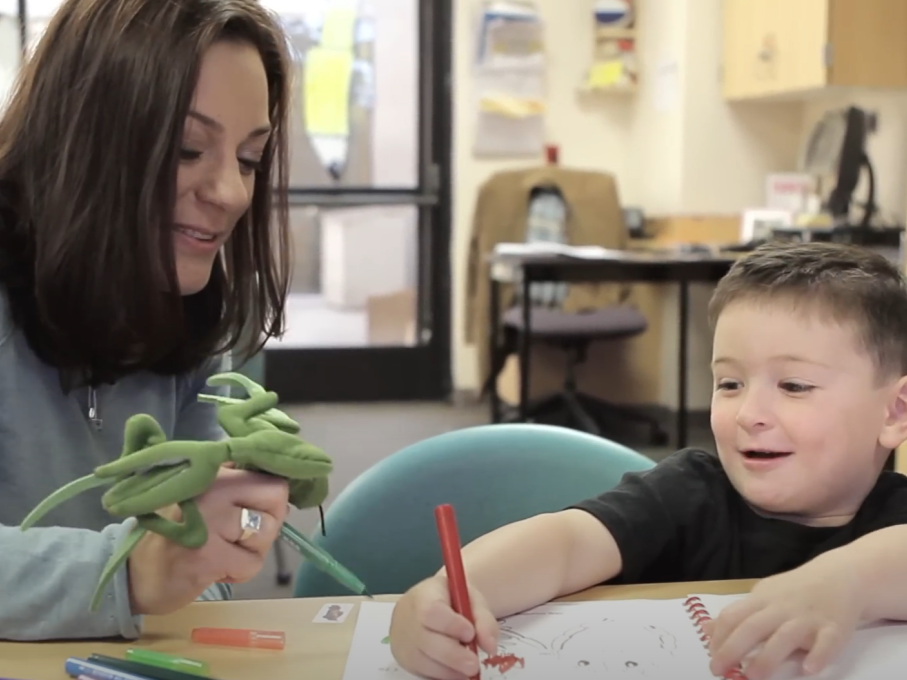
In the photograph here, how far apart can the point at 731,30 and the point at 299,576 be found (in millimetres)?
3581

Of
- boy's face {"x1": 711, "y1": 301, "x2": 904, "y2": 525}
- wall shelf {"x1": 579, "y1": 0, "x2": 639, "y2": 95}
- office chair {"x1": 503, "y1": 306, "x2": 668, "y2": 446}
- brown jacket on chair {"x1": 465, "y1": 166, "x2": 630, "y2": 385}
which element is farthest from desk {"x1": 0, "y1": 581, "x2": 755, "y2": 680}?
wall shelf {"x1": 579, "y1": 0, "x2": 639, "y2": 95}

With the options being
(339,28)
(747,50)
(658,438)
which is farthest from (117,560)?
(339,28)

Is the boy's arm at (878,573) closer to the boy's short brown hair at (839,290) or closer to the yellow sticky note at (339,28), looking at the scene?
the boy's short brown hair at (839,290)

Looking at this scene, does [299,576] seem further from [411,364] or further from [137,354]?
[411,364]

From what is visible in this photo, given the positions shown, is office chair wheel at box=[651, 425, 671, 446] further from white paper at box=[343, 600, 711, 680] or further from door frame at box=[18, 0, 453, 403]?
white paper at box=[343, 600, 711, 680]

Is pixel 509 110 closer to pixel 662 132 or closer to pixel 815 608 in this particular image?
pixel 662 132

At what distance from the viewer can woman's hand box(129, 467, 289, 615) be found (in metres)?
0.61

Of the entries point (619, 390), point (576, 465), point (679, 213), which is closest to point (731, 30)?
point (679, 213)

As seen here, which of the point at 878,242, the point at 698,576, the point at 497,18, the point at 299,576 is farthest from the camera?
the point at 497,18

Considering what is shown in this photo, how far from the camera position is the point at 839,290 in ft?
2.78

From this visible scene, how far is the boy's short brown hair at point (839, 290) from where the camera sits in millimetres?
835

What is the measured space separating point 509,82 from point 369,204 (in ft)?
2.75

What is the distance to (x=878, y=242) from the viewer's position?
3.21 metres

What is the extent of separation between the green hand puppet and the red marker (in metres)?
0.08
